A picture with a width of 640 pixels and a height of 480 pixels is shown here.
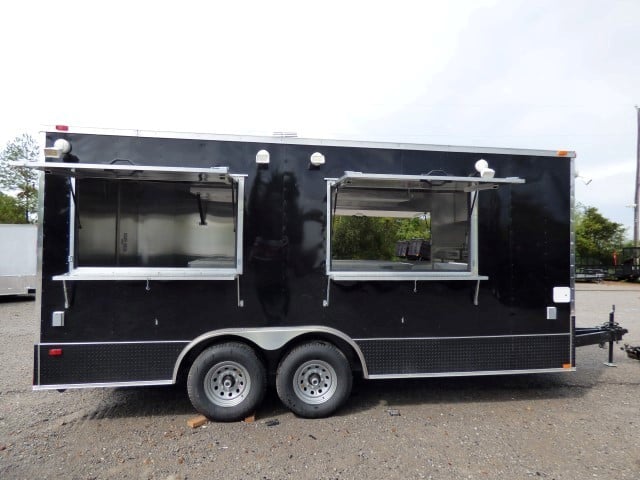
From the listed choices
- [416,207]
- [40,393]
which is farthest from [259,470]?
[416,207]

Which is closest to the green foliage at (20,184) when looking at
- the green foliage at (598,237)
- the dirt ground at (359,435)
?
the dirt ground at (359,435)

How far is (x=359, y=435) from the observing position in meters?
3.70

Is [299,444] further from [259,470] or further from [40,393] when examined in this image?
[40,393]

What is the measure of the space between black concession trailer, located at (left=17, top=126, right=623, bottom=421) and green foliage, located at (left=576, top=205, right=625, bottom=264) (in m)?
26.1

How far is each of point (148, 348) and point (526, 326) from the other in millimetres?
3861

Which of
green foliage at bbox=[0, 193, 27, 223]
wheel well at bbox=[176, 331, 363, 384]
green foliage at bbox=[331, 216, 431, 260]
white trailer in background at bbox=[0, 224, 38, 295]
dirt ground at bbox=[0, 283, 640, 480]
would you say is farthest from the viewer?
green foliage at bbox=[0, 193, 27, 223]

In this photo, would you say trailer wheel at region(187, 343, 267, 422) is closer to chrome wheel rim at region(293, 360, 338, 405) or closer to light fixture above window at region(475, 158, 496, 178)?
chrome wheel rim at region(293, 360, 338, 405)

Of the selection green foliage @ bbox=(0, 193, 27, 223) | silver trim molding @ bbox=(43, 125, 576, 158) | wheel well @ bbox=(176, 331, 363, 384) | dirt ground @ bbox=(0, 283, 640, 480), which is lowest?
dirt ground @ bbox=(0, 283, 640, 480)

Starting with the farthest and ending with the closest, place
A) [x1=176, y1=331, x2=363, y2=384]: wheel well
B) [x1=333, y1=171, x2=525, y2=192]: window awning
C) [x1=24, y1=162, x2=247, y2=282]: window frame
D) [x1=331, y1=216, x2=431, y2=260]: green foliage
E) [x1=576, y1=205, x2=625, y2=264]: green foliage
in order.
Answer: [x1=576, y1=205, x2=625, y2=264]: green foliage
[x1=331, y1=216, x2=431, y2=260]: green foliage
[x1=176, y1=331, x2=363, y2=384]: wheel well
[x1=333, y1=171, x2=525, y2=192]: window awning
[x1=24, y1=162, x2=247, y2=282]: window frame

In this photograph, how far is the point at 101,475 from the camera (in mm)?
3057

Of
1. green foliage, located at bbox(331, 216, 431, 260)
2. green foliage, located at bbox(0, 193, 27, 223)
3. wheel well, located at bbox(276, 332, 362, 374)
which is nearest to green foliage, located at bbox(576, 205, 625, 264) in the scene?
green foliage, located at bbox(331, 216, 431, 260)

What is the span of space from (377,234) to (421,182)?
241 centimetres

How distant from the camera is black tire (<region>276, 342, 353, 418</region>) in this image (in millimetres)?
3971

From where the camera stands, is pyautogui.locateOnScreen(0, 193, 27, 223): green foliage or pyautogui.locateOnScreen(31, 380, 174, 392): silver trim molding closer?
pyautogui.locateOnScreen(31, 380, 174, 392): silver trim molding
